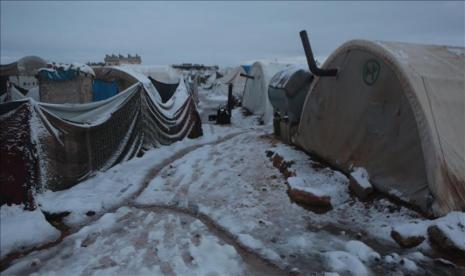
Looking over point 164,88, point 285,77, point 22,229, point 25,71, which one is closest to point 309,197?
point 22,229

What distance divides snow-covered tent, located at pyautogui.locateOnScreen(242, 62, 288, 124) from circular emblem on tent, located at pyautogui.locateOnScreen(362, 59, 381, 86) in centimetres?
949

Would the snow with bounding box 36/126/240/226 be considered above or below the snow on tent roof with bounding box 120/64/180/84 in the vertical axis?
below

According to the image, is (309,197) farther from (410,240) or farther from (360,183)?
(410,240)

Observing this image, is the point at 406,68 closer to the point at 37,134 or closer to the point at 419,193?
the point at 419,193

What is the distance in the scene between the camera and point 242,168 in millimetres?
7855

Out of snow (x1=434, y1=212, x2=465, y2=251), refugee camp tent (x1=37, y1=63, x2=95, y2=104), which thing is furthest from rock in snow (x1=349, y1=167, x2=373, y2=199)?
refugee camp tent (x1=37, y1=63, x2=95, y2=104)

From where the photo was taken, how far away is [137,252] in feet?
13.5

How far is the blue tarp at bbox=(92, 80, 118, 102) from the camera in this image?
15.0 metres

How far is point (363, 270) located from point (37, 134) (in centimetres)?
488

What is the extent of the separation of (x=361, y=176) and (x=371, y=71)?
1.92m

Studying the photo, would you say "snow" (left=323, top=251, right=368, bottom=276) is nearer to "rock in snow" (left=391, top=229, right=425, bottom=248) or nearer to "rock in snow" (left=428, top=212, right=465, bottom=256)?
"rock in snow" (left=391, top=229, right=425, bottom=248)

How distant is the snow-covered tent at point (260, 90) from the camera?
53.9ft

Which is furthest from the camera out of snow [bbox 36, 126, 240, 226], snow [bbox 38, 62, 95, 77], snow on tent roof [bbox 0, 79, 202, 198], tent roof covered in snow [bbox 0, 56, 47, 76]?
tent roof covered in snow [bbox 0, 56, 47, 76]

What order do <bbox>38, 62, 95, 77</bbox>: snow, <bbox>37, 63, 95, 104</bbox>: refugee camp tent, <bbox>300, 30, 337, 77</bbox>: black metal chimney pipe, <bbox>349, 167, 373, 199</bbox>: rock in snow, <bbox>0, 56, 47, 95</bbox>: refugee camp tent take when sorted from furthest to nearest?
<bbox>0, 56, 47, 95</bbox>: refugee camp tent
<bbox>38, 62, 95, 77</bbox>: snow
<bbox>37, 63, 95, 104</bbox>: refugee camp tent
<bbox>300, 30, 337, 77</bbox>: black metal chimney pipe
<bbox>349, 167, 373, 199</bbox>: rock in snow
